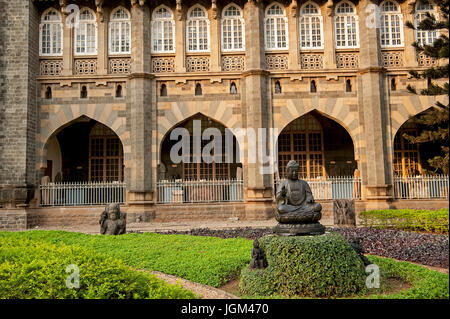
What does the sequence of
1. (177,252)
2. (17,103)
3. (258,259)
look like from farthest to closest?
(17,103) < (177,252) < (258,259)

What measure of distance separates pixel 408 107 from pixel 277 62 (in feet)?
20.0

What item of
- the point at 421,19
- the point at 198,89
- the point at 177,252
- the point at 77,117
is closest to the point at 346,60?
the point at 421,19

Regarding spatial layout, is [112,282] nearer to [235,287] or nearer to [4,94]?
[235,287]

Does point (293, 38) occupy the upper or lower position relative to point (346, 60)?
upper

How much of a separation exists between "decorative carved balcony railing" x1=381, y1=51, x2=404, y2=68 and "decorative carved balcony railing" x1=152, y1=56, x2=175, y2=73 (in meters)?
9.45

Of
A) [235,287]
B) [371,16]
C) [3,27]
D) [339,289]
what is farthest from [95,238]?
[371,16]

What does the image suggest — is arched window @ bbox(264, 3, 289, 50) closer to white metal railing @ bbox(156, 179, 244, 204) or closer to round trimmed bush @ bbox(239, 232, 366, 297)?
white metal railing @ bbox(156, 179, 244, 204)

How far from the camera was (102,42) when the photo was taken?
17.3m

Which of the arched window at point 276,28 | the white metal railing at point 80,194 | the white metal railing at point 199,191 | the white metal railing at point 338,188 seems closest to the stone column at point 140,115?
the white metal railing at point 199,191

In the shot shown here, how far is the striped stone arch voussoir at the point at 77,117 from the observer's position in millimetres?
16891

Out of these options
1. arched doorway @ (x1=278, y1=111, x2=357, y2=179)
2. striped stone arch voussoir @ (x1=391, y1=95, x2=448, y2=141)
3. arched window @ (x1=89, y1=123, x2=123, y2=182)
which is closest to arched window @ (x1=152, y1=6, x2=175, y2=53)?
arched window @ (x1=89, y1=123, x2=123, y2=182)

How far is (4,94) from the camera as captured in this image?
1612 cm

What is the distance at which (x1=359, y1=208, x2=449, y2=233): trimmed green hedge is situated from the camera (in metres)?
11.5

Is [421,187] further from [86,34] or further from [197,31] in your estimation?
[86,34]
